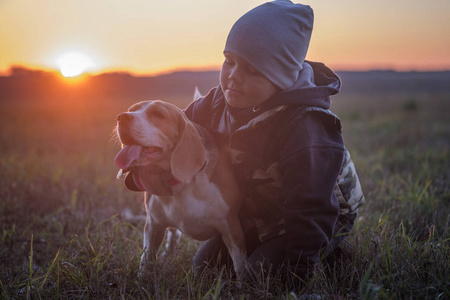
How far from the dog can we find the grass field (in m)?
0.30

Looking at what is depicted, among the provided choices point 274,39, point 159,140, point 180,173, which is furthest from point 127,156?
point 274,39

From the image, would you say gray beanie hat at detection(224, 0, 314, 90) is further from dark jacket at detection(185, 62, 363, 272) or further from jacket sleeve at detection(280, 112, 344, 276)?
jacket sleeve at detection(280, 112, 344, 276)

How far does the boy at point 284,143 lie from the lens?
7.83ft

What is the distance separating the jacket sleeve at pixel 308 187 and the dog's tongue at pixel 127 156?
890 mm

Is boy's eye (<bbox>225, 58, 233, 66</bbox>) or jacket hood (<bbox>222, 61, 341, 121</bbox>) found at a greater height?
boy's eye (<bbox>225, 58, 233, 66</bbox>)

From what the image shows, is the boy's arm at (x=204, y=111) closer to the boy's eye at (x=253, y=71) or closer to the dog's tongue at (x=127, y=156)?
the boy's eye at (x=253, y=71)

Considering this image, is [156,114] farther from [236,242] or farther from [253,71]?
[236,242]

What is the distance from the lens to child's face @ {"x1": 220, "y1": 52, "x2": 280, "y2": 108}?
A: 2.62 m

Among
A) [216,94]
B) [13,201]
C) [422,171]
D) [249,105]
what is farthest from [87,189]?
[422,171]

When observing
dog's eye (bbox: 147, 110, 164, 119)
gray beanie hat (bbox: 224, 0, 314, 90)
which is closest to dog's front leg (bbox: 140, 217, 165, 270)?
dog's eye (bbox: 147, 110, 164, 119)

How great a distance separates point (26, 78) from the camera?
2711cm

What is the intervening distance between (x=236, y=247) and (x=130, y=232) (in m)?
1.66

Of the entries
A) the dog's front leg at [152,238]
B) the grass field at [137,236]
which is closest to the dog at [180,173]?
the dog's front leg at [152,238]

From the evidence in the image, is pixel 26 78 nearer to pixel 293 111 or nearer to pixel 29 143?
pixel 29 143
